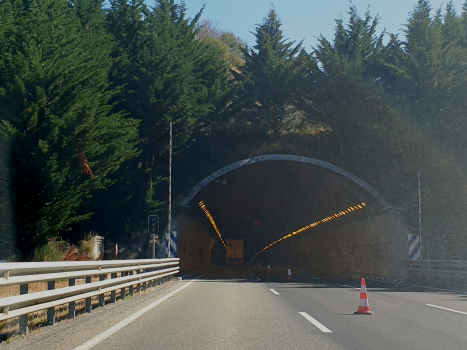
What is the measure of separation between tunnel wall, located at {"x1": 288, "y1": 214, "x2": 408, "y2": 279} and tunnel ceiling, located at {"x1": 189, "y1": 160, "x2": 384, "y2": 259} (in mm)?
829

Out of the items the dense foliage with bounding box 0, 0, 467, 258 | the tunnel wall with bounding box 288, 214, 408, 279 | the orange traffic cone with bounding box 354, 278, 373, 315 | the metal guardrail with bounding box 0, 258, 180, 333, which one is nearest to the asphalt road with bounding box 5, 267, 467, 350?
the orange traffic cone with bounding box 354, 278, 373, 315

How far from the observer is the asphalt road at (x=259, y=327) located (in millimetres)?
7285

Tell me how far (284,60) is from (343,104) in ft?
22.0

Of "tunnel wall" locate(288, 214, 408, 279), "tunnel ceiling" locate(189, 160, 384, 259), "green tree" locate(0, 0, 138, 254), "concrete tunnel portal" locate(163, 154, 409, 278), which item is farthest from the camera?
"tunnel ceiling" locate(189, 160, 384, 259)

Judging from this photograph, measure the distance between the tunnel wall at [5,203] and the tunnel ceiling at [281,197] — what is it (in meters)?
14.8

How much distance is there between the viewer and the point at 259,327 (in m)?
8.86

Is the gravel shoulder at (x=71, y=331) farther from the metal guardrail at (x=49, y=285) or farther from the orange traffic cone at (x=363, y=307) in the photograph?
the orange traffic cone at (x=363, y=307)

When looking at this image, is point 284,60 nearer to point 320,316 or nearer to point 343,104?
point 343,104

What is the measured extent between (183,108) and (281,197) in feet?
49.4

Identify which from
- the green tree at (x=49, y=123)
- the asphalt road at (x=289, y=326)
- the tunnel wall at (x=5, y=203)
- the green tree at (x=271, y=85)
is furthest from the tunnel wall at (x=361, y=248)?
the tunnel wall at (x=5, y=203)

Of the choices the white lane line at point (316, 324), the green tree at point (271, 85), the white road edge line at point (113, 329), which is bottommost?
the white lane line at point (316, 324)

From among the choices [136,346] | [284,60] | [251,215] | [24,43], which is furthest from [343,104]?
[136,346]

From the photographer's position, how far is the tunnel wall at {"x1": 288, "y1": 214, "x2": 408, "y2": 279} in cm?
3177

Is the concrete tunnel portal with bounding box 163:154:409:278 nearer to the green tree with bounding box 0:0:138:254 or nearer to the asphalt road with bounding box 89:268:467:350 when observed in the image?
the green tree with bounding box 0:0:138:254
